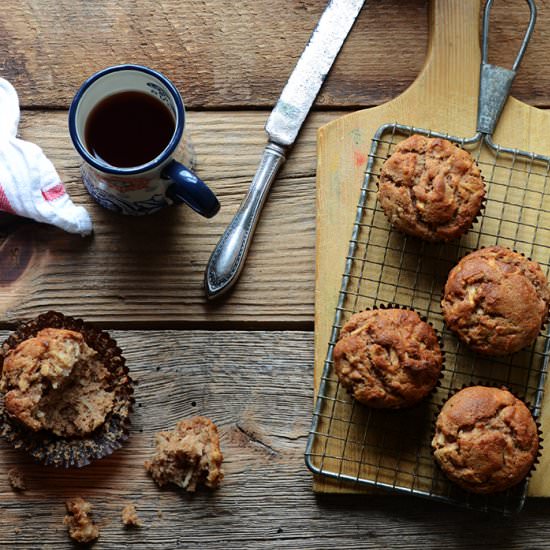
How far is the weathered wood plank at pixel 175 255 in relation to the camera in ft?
8.48

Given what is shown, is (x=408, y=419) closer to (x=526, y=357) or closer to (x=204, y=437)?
(x=526, y=357)

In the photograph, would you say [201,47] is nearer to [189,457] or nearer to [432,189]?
[432,189]

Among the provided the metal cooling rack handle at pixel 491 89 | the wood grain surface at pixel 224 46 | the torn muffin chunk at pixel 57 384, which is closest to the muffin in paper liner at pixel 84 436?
the torn muffin chunk at pixel 57 384

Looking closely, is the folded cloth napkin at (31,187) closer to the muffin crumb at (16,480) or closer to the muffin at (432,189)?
the muffin crumb at (16,480)

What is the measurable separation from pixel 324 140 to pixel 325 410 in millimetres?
884

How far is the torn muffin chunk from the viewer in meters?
2.29

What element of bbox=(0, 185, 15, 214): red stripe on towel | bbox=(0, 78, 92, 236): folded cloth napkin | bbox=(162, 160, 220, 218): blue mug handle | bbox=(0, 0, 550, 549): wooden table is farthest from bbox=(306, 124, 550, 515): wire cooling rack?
bbox=(0, 185, 15, 214): red stripe on towel

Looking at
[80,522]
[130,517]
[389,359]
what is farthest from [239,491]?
[389,359]

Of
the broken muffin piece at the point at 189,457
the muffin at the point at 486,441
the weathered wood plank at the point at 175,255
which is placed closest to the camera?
the muffin at the point at 486,441

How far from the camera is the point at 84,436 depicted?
243 centimetres

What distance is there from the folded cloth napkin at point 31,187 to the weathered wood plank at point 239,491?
0.45 m

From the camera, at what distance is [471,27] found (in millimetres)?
2551

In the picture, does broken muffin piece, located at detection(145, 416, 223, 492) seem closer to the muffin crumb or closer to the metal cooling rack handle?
the muffin crumb

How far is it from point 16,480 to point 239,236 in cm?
107
